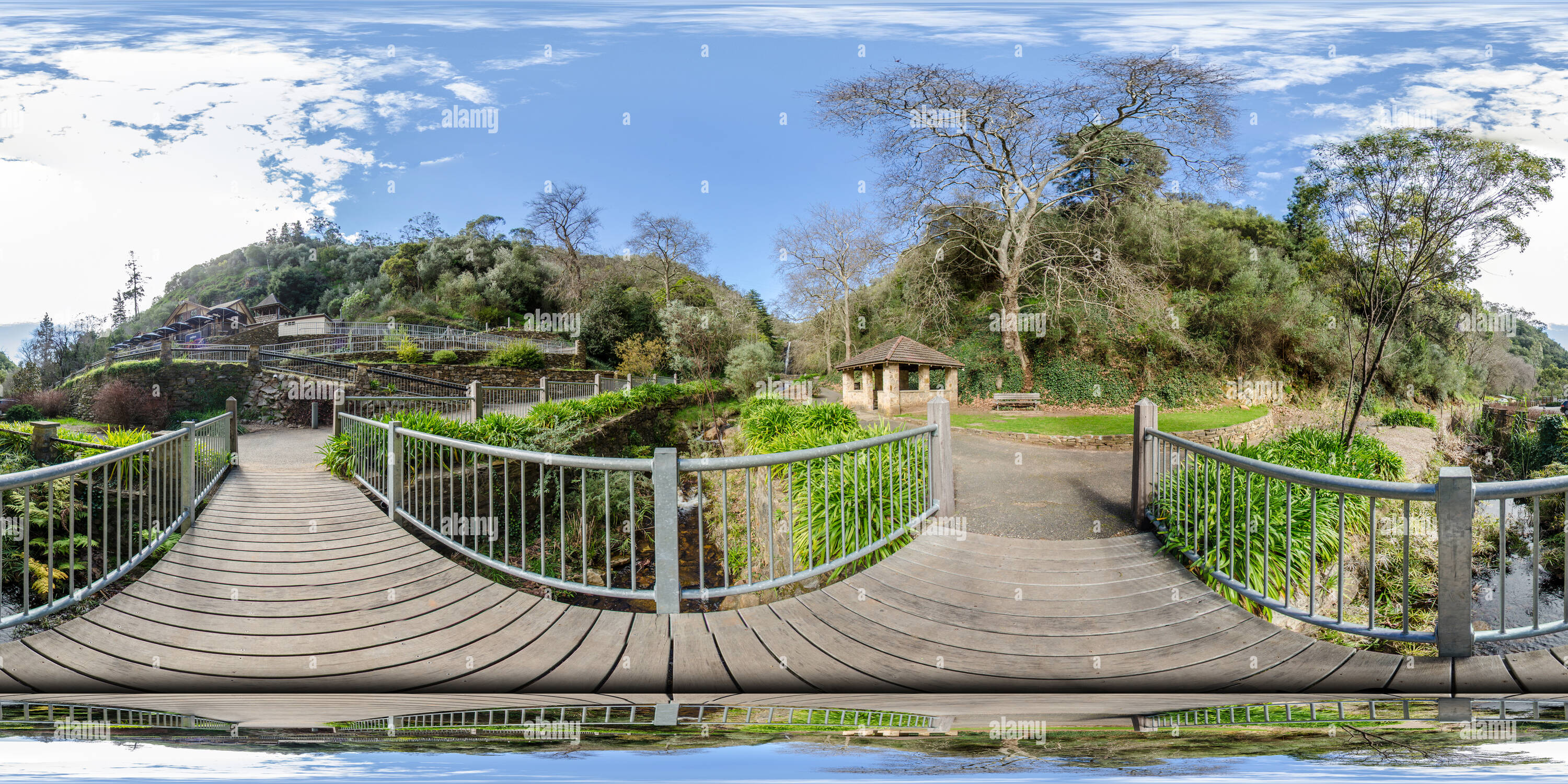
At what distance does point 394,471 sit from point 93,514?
180 centimetres

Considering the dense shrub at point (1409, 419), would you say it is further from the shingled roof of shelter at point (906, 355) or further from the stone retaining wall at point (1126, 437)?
the shingled roof of shelter at point (906, 355)

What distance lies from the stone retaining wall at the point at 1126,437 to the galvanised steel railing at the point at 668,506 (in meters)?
3.27

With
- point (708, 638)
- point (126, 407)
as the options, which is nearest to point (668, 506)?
point (708, 638)

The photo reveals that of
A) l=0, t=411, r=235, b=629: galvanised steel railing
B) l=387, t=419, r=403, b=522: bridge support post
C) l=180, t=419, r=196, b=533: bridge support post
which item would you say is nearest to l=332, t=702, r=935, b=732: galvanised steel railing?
l=0, t=411, r=235, b=629: galvanised steel railing

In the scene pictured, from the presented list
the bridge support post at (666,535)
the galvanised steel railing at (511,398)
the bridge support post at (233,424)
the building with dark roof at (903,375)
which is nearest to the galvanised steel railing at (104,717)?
the bridge support post at (666,535)

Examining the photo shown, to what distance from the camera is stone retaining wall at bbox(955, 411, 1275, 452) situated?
611cm

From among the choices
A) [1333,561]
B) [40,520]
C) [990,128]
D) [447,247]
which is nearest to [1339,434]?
[1333,561]

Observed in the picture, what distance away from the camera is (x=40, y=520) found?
11.3 feet

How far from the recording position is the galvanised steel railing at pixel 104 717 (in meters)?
1.57

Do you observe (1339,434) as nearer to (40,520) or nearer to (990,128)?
(990,128)

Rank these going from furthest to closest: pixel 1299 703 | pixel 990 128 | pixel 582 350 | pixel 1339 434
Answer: pixel 582 350 < pixel 990 128 < pixel 1339 434 < pixel 1299 703

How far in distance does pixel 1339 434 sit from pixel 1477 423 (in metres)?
4.94

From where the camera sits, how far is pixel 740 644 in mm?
2289

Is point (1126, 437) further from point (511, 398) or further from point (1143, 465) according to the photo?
point (511, 398)
